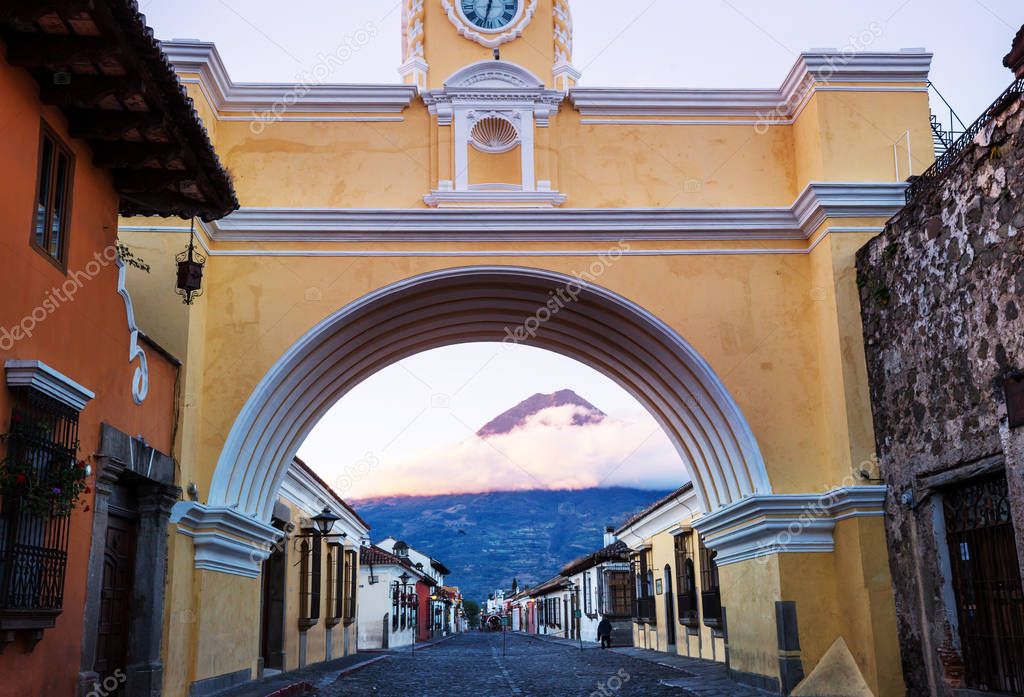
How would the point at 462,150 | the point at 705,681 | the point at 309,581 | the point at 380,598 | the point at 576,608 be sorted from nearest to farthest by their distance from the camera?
the point at 462,150
the point at 705,681
the point at 309,581
the point at 380,598
the point at 576,608

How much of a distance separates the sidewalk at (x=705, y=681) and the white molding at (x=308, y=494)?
20.7 feet

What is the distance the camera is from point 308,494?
1850cm

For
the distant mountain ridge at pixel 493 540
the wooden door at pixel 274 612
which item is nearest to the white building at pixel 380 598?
the wooden door at pixel 274 612

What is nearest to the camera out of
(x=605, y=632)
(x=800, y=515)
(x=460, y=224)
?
(x=800, y=515)

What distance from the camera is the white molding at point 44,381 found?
605 cm

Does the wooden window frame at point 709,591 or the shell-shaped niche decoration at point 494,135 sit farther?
the wooden window frame at point 709,591

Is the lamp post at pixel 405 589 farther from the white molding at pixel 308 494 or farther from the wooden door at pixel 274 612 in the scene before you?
the wooden door at pixel 274 612

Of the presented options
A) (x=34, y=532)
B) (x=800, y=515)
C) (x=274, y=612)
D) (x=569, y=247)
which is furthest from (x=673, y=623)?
(x=34, y=532)

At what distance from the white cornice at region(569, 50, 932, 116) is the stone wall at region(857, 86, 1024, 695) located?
6.91 ft

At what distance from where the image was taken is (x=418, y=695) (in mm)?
12547

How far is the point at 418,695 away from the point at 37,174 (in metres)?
8.16

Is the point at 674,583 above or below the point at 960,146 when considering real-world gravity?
below

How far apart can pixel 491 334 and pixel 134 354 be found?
6.15 metres

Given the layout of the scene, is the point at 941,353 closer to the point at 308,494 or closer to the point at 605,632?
the point at 308,494
